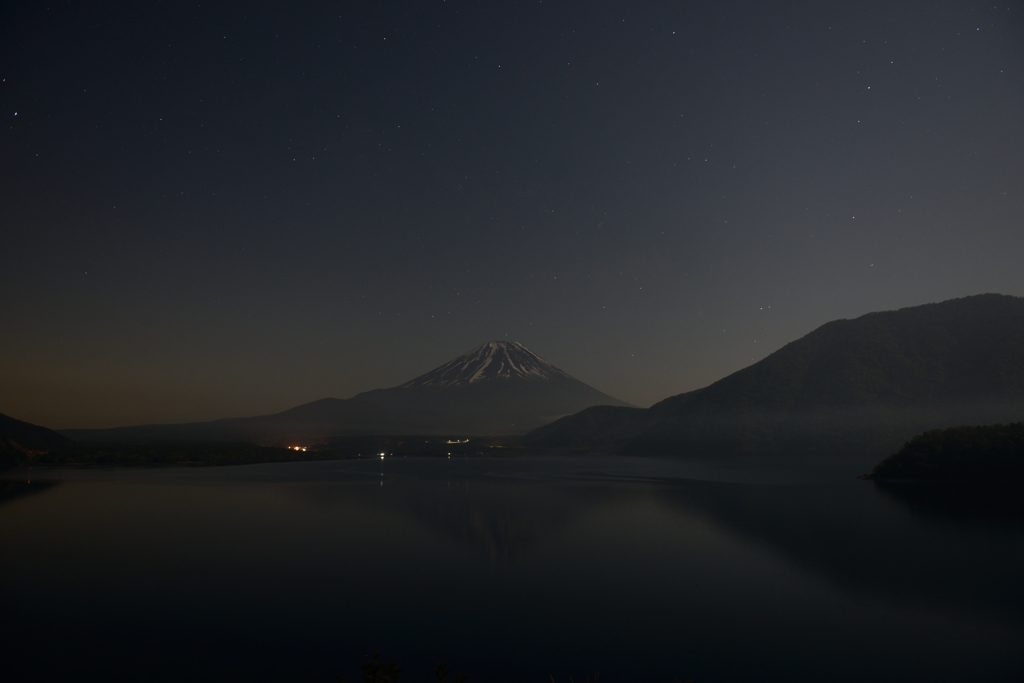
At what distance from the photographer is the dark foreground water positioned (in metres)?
12.2

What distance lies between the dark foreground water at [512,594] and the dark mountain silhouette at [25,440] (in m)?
62.0

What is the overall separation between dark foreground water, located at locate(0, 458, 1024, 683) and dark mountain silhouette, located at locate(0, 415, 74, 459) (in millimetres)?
61996

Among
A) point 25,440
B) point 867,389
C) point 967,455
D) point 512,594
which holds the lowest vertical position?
point 512,594

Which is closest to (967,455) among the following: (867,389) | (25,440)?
(867,389)

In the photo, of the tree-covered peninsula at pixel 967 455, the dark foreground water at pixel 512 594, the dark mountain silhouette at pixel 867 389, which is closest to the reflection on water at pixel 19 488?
the dark foreground water at pixel 512 594

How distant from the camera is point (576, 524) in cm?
3119

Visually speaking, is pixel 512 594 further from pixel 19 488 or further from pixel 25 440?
pixel 25 440

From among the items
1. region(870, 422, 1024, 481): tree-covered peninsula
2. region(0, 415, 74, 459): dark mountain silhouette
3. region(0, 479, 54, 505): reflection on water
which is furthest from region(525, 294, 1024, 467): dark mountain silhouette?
region(0, 415, 74, 459): dark mountain silhouette

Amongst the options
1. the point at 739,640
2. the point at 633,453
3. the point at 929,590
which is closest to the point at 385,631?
the point at 739,640

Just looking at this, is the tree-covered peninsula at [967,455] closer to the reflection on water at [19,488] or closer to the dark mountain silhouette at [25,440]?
the reflection on water at [19,488]

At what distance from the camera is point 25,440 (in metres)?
94.2

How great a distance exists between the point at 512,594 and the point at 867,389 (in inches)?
5403

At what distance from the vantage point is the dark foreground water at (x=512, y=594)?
12188 mm

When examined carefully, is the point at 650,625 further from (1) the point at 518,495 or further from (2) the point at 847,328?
(2) the point at 847,328
